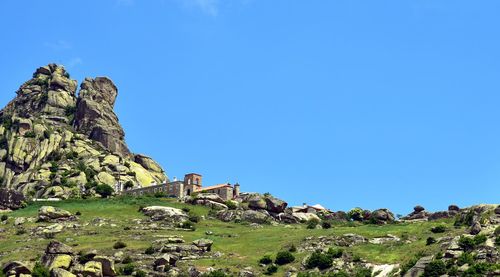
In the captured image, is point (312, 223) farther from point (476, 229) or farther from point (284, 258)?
point (476, 229)

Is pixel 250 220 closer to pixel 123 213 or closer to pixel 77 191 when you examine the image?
pixel 123 213

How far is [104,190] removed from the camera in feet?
638

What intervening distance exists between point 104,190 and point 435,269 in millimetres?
113630

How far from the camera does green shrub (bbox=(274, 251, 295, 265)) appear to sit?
115688 millimetres

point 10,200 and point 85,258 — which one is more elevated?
point 10,200

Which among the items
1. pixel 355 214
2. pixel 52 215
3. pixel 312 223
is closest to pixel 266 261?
pixel 312 223

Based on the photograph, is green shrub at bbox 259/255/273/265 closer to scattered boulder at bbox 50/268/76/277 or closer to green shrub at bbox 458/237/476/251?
green shrub at bbox 458/237/476/251

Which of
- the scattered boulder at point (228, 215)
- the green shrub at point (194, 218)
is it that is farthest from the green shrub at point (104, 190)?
the green shrub at point (194, 218)

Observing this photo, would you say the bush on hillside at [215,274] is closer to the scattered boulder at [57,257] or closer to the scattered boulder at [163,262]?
the scattered boulder at [163,262]

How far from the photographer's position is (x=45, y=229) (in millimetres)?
139250

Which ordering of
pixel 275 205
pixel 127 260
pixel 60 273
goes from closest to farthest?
pixel 60 273 → pixel 127 260 → pixel 275 205

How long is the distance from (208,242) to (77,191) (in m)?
78.6

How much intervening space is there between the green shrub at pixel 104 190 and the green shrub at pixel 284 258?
8740 cm

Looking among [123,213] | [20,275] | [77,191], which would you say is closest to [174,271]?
[20,275]
